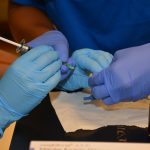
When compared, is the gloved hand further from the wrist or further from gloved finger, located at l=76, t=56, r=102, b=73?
the wrist

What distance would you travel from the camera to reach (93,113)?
0.83 metres

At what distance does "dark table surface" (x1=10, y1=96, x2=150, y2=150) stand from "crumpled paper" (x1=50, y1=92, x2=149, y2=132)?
0.02 meters

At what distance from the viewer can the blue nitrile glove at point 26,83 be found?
0.74 m

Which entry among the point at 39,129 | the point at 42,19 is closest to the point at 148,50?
the point at 39,129

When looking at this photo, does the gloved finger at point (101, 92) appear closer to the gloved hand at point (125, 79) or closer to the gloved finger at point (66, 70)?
the gloved hand at point (125, 79)

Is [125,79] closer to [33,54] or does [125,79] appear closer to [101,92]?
[101,92]

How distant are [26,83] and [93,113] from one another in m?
0.20

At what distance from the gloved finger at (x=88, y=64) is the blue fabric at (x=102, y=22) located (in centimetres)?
19

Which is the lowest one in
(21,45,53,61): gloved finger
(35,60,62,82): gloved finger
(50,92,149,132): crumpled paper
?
(50,92,149,132): crumpled paper

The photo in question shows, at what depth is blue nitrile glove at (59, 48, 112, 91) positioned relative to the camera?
0.80 metres

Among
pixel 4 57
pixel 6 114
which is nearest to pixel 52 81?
pixel 6 114

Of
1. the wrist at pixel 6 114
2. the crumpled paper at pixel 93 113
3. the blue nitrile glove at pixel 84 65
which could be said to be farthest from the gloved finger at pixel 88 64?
the wrist at pixel 6 114

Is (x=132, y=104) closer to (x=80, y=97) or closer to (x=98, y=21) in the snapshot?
(x=80, y=97)

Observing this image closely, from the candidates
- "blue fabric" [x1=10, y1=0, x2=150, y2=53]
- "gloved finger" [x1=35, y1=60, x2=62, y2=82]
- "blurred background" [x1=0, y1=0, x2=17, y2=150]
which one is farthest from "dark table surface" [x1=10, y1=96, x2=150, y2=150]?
"blue fabric" [x1=10, y1=0, x2=150, y2=53]
